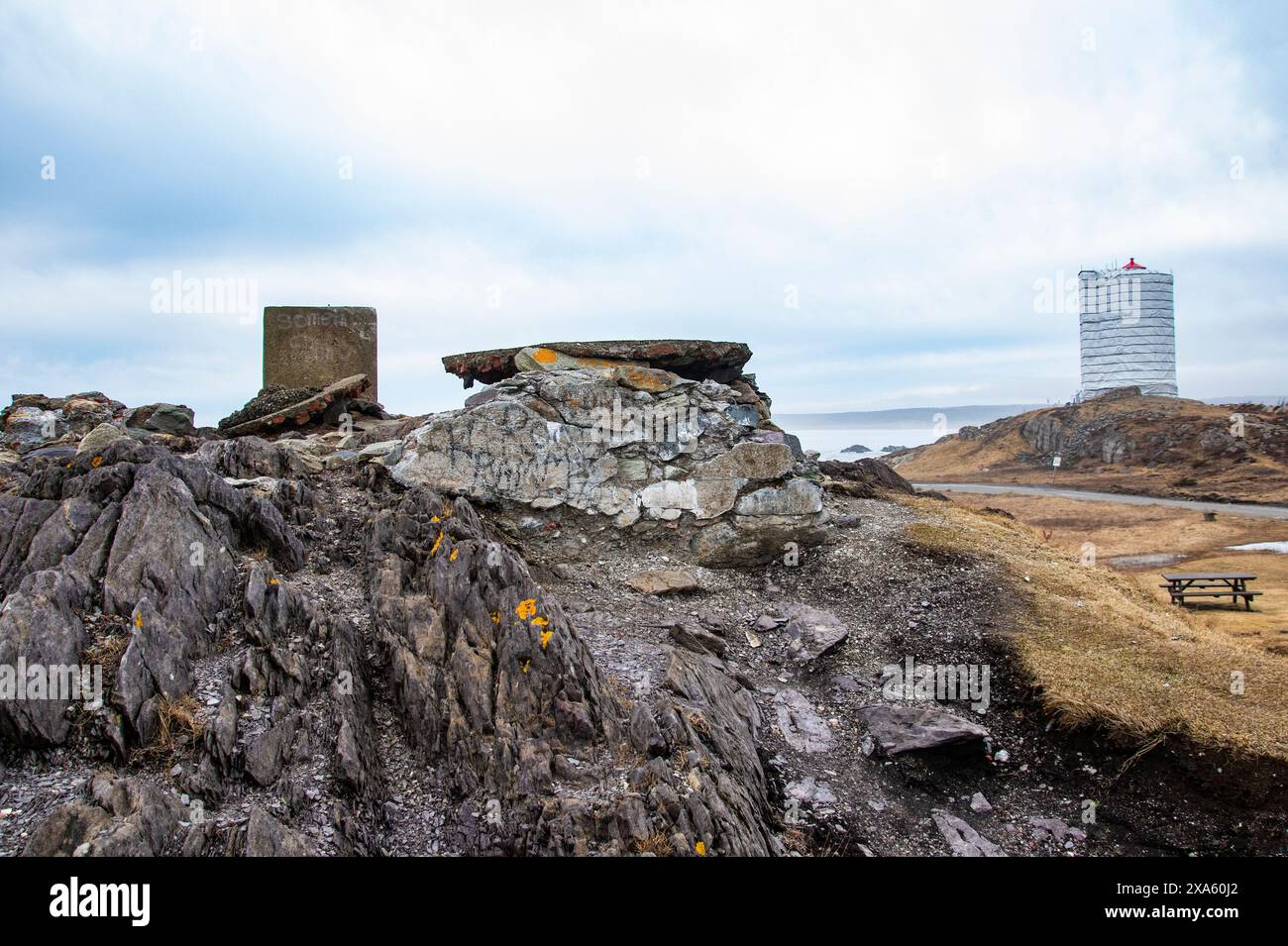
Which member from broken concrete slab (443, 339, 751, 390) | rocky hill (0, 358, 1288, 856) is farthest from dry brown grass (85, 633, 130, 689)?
broken concrete slab (443, 339, 751, 390)

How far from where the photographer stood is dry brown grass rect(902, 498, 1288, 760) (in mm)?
8703

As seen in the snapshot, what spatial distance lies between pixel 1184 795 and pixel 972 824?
2.29 metres

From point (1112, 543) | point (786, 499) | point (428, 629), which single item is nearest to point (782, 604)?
point (786, 499)

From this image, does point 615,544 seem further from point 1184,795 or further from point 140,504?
point 1184,795

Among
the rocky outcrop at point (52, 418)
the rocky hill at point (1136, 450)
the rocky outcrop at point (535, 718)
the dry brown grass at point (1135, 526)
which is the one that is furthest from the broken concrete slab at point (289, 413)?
the rocky hill at point (1136, 450)

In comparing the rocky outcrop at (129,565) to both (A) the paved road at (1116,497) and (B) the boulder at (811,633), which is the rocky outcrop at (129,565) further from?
(A) the paved road at (1116,497)

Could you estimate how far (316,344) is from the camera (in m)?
18.0

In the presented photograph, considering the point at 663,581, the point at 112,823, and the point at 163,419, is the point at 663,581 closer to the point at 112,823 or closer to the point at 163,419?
the point at 112,823

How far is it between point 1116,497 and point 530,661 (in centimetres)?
4671

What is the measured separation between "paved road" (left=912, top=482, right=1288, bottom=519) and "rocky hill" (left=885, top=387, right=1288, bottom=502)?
4.10 ft

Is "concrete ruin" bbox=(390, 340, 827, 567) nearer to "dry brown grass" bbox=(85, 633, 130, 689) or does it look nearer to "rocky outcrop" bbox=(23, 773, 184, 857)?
"dry brown grass" bbox=(85, 633, 130, 689)

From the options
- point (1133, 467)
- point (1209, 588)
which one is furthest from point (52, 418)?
point (1133, 467)

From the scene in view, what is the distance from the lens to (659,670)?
8.58 meters

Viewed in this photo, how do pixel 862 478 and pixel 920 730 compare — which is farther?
pixel 862 478
